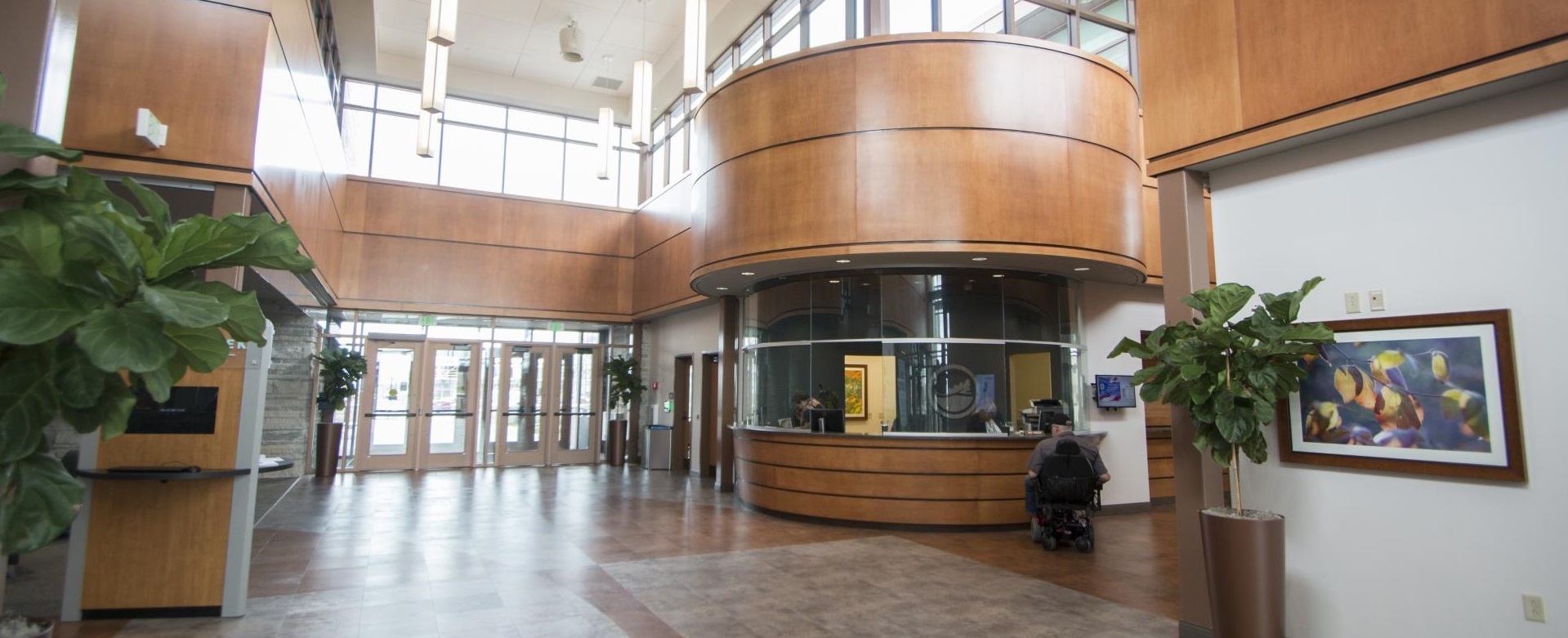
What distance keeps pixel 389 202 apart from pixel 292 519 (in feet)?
20.3

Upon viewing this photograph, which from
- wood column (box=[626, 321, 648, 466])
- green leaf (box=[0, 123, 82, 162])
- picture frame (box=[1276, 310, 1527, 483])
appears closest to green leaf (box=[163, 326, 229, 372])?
green leaf (box=[0, 123, 82, 162])

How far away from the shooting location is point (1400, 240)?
360cm

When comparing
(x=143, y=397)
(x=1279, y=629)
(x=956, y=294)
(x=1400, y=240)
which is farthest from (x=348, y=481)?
(x=1400, y=240)

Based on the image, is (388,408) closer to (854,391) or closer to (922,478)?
(854,391)

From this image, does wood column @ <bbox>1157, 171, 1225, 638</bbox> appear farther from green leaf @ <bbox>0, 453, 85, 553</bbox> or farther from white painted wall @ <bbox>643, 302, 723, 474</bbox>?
white painted wall @ <bbox>643, 302, 723, 474</bbox>

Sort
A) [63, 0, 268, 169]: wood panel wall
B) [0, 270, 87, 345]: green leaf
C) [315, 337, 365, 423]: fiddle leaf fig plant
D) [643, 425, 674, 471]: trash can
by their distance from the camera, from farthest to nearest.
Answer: [643, 425, 674, 471]: trash can
[315, 337, 365, 423]: fiddle leaf fig plant
[63, 0, 268, 169]: wood panel wall
[0, 270, 87, 345]: green leaf

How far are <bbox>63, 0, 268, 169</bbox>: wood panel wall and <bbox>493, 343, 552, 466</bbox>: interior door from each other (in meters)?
8.40

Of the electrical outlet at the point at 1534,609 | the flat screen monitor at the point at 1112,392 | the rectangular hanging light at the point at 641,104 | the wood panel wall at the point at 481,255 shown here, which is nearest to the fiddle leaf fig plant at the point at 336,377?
the wood panel wall at the point at 481,255

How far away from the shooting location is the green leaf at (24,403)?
1.59 metres

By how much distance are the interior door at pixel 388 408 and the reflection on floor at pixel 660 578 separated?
3.60 meters

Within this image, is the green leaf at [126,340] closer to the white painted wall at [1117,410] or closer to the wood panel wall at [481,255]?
the white painted wall at [1117,410]

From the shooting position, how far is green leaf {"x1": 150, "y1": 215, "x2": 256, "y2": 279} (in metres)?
1.81

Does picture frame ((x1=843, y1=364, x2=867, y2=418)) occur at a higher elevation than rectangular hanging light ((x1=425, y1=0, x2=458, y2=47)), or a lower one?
lower

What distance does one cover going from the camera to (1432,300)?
11.4 feet
